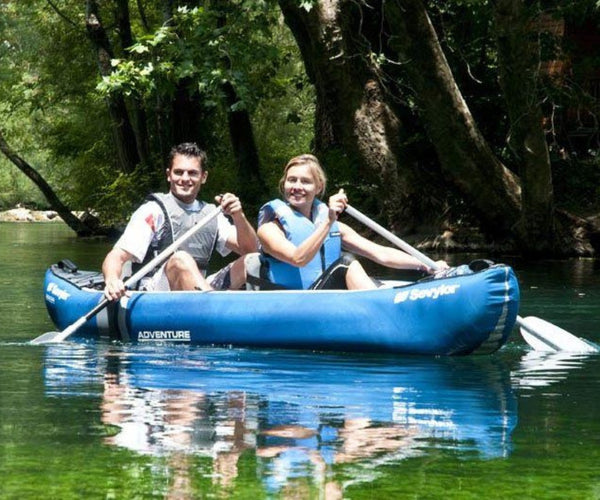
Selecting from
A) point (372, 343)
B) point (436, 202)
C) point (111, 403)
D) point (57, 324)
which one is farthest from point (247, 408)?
point (436, 202)

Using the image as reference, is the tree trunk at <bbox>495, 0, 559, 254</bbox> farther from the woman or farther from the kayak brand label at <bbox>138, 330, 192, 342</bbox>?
the kayak brand label at <bbox>138, 330, 192, 342</bbox>

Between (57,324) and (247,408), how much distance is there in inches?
138

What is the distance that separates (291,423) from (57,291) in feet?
13.1

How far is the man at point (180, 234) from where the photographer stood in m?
8.18

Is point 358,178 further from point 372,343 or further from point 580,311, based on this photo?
point 372,343

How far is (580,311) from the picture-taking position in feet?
35.2

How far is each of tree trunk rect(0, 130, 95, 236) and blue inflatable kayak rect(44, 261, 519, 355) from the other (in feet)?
74.9

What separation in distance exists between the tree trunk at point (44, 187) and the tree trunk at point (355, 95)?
40.2 feet

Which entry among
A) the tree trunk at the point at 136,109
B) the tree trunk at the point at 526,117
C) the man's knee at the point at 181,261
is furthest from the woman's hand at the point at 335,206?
the tree trunk at the point at 136,109

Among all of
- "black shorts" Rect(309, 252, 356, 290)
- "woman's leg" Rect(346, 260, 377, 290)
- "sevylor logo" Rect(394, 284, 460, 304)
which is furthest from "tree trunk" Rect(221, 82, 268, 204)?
"sevylor logo" Rect(394, 284, 460, 304)

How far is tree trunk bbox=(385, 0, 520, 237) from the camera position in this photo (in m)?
15.7

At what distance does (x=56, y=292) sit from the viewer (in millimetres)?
9039

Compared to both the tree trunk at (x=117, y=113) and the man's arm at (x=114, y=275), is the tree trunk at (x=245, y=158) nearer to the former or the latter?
the tree trunk at (x=117, y=113)

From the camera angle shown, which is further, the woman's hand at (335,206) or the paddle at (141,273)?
the paddle at (141,273)
